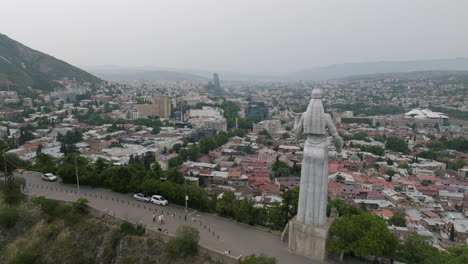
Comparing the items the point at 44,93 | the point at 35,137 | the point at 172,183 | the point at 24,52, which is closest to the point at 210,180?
the point at 172,183

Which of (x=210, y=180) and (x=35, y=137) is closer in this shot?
(x=210, y=180)

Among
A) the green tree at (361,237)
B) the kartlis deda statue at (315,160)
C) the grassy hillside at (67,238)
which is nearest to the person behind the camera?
the kartlis deda statue at (315,160)

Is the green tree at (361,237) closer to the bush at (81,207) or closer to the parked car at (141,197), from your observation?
the parked car at (141,197)

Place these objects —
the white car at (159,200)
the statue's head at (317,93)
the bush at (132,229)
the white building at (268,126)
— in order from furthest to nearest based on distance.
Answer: the white building at (268,126) → the white car at (159,200) → the bush at (132,229) → the statue's head at (317,93)

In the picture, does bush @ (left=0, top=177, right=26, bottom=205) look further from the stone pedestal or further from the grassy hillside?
the stone pedestal

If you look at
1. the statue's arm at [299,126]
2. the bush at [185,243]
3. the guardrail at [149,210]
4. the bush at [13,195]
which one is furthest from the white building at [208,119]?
the statue's arm at [299,126]

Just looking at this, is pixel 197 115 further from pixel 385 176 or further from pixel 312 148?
pixel 312 148

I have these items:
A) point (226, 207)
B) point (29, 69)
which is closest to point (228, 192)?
point (226, 207)
